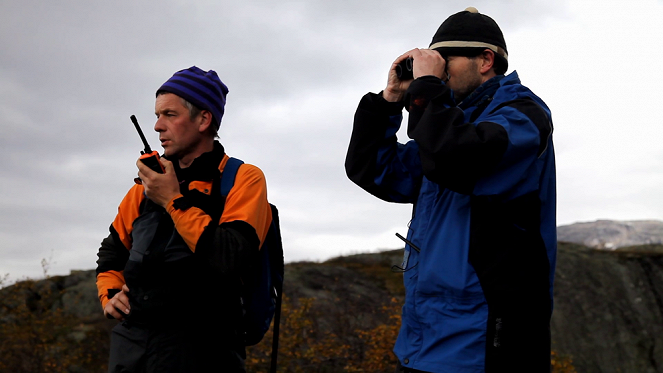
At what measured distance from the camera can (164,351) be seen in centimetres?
253

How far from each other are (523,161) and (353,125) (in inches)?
38.0

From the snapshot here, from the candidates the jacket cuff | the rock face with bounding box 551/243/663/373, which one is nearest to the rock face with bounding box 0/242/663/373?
the rock face with bounding box 551/243/663/373

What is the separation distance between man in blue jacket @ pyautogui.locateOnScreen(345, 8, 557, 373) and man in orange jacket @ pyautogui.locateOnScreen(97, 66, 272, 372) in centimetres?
79

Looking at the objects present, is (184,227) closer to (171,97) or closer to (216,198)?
(216,198)

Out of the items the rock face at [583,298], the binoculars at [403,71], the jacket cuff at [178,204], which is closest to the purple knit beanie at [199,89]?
the jacket cuff at [178,204]

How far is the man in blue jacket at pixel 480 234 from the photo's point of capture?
2152mm

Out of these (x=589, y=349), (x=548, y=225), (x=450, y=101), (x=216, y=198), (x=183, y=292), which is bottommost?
(x=589, y=349)

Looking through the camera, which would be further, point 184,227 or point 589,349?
point 589,349

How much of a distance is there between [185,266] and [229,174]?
530 mm

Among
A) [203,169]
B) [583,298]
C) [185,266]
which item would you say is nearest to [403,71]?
[203,169]

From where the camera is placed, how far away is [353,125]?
9.67ft

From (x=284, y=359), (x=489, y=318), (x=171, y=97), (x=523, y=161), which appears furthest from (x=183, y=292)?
(x=284, y=359)

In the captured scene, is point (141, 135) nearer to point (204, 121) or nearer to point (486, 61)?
point (204, 121)

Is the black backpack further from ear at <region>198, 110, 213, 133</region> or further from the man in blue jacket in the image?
the man in blue jacket
